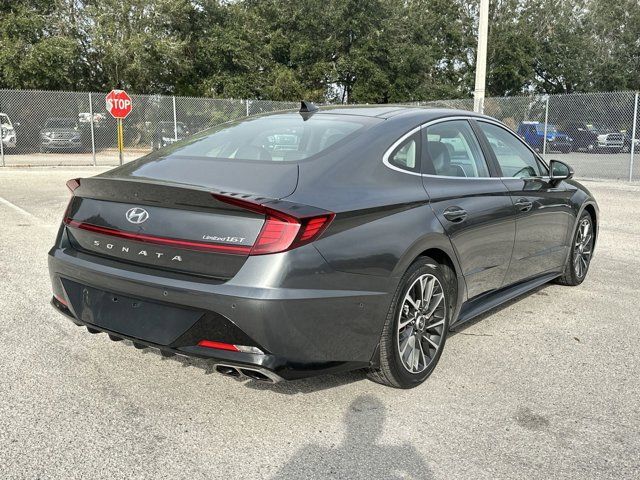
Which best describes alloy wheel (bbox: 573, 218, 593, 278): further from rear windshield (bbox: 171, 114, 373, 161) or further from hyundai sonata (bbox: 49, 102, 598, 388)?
rear windshield (bbox: 171, 114, 373, 161)

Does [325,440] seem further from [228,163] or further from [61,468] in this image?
[228,163]

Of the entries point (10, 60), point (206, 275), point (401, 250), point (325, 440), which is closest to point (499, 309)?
point (401, 250)

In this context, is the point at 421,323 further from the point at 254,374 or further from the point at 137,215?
the point at 137,215

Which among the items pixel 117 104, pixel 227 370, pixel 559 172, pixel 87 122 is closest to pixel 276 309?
pixel 227 370

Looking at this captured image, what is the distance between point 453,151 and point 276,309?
189 centimetres

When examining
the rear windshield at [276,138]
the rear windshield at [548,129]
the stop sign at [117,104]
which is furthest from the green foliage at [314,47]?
the rear windshield at [276,138]

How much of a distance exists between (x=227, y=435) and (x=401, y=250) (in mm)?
1250

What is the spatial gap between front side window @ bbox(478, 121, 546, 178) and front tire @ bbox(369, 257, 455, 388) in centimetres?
124

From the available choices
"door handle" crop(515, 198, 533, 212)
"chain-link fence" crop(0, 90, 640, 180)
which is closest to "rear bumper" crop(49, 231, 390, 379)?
"door handle" crop(515, 198, 533, 212)

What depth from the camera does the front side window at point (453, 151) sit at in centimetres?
374

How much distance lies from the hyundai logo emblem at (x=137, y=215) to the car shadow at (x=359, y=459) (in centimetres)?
133

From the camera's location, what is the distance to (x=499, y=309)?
502 cm

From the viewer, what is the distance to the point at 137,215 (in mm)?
3031

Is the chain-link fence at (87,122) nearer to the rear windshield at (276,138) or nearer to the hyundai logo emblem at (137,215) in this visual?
the rear windshield at (276,138)
